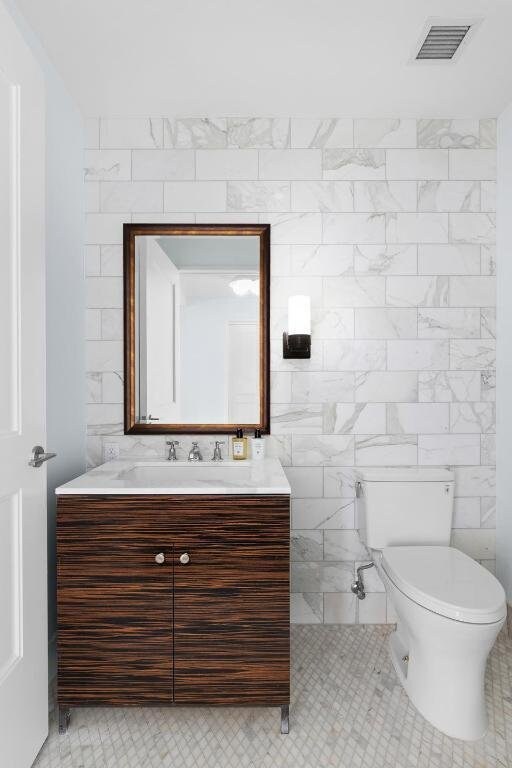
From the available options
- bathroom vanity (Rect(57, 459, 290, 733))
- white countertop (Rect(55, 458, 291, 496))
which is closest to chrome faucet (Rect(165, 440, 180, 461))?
white countertop (Rect(55, 458, 291, 496))

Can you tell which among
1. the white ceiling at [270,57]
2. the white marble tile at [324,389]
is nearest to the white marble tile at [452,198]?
the white ceiling at [270,57]

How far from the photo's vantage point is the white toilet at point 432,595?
162cm

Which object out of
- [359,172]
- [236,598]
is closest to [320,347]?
[359,172]

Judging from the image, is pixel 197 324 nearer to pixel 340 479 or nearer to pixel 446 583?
pixel 340 479

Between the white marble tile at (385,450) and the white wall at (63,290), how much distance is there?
1.28 metres

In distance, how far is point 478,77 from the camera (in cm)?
203

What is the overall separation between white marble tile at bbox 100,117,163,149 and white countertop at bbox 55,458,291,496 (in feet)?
4.74

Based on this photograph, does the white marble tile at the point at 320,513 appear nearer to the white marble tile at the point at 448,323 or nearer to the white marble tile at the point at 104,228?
the white marble tile at the point at 448,323

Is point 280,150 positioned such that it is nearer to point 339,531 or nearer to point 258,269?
point 258,269

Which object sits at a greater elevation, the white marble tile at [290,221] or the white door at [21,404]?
the white marble tile at [290,221]

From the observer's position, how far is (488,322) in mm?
2336

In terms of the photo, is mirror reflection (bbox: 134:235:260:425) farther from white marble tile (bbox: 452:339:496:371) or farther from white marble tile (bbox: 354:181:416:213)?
white marble tile (bbox: 452:339:496:371)

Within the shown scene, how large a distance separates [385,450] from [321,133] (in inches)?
58.8

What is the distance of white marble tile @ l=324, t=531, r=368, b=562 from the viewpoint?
92.1 inches
